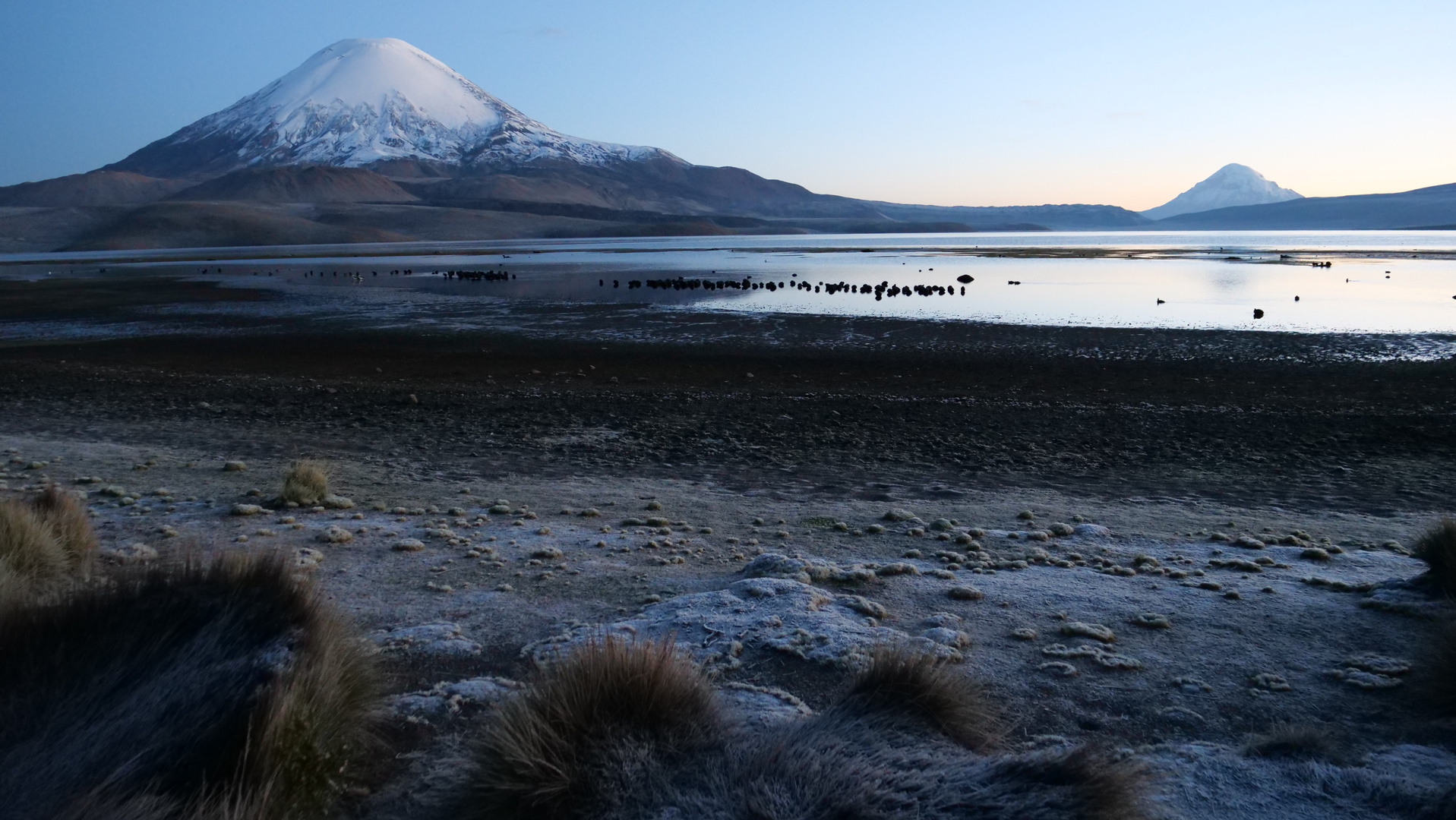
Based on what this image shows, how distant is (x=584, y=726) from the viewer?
114 inches

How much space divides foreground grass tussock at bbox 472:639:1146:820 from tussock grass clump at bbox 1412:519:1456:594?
10.6 ft

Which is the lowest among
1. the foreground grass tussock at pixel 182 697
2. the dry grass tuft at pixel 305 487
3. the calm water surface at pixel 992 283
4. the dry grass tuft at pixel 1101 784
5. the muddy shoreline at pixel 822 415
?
the muddy shoreline at pixel 822 415

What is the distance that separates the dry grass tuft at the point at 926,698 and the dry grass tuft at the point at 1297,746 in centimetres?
94

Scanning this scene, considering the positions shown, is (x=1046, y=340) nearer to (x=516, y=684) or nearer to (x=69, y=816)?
(x=516, y=684)


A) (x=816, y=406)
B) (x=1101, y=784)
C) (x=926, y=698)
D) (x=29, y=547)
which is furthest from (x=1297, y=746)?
(x=816, y=406)

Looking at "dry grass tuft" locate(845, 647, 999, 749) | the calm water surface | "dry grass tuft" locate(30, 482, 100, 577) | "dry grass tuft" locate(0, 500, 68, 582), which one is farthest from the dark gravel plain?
the calm water surface

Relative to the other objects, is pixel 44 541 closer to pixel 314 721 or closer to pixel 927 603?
pixel 314 721

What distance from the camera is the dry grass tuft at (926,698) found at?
10.5 ft

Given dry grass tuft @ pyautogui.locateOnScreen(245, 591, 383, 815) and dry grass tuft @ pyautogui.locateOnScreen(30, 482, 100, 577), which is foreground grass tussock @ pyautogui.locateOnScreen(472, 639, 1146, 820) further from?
dry grass tuft @ pyautogui.locateOnScreen(30, 482, 100, 577)

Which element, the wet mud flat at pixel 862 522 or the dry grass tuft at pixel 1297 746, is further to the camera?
the wet mud flat at pixel 862 522

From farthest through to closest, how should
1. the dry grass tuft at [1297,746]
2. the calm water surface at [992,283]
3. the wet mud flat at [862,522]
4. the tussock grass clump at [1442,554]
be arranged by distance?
1. the calm water surface at [992,283]
2. the tussock grass clump at [1442,554]
3. the wet mud flat at [862,522]
4. the dry grass tuft at [1297,746]

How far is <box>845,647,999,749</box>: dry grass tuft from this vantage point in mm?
3199

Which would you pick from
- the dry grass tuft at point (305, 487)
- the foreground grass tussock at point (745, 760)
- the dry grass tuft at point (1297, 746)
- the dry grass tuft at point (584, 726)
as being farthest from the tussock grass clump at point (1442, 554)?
the dry grass tuft at point (305, 487)

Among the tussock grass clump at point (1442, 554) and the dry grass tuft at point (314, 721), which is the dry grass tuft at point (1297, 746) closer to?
the tussock grass clump at point (1442, 554)
